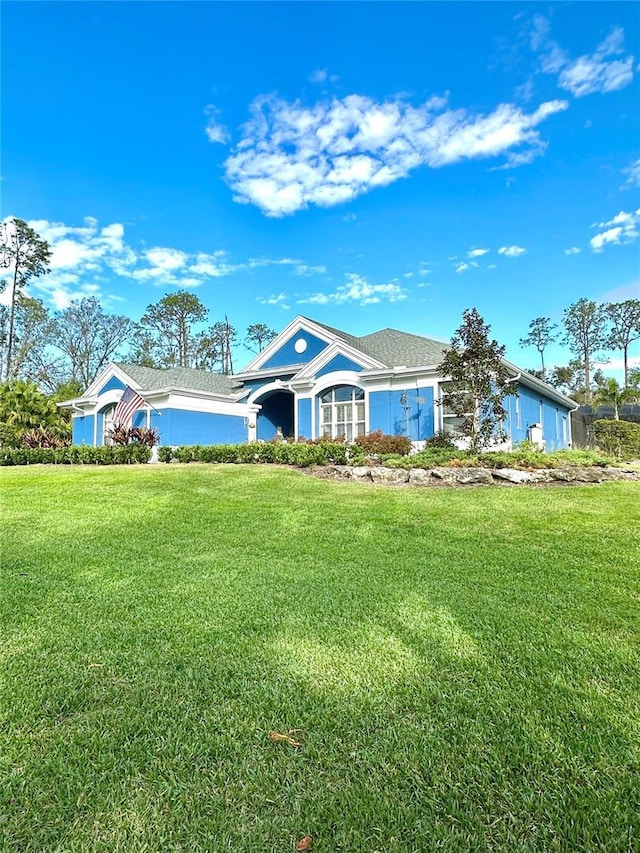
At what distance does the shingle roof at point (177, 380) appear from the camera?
1966 centimetres

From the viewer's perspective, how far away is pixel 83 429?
864 inches


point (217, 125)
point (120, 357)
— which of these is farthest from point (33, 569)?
point (120, 357)

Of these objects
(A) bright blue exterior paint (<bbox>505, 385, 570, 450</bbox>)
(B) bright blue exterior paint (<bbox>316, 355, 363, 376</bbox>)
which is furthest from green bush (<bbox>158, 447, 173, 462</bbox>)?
(A) bright blue exterior paint (<bbox>505, 385, 570, 450</bbox>)

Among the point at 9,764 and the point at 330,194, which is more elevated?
the point at 330,194

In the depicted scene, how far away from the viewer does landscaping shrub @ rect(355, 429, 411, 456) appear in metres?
13.6

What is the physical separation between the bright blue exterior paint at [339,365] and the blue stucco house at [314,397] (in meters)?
0.04

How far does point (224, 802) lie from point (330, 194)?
60.2 ft

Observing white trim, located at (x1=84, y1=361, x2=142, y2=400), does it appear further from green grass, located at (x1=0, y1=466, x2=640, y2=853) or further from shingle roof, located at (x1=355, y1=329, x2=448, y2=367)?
green grass, located at (x1=0, y1=466, x2=640, y2=853)

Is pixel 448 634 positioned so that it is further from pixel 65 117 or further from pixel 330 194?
pixel 330 194

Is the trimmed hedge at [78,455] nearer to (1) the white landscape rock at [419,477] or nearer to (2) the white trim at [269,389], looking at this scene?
(2) the white trim at [269,389]

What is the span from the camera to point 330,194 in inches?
668

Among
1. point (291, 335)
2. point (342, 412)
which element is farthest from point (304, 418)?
point (291, 335)

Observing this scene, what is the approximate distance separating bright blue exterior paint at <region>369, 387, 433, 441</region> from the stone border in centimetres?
496

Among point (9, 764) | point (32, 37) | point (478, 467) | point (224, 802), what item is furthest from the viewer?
point (478, 467)
